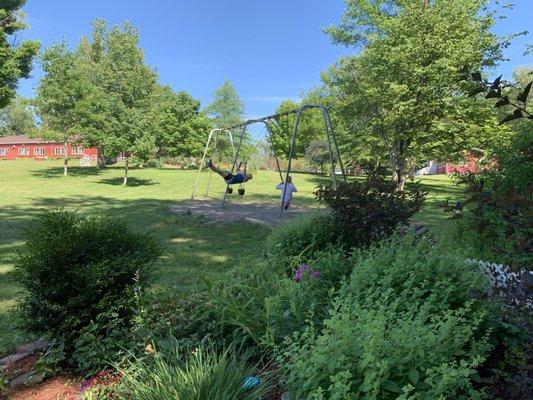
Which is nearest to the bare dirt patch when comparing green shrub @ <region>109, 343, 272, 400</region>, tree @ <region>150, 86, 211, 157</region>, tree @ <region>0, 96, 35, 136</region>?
green shrub @ <region>109, 343, 272, 400</region>

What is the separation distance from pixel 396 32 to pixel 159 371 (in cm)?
1710

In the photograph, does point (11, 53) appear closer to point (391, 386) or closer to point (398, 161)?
point (398, 161)

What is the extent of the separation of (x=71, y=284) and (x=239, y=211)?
31.7 ft

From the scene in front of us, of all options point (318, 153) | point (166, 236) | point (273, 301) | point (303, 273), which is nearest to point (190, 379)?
point (273, 301)

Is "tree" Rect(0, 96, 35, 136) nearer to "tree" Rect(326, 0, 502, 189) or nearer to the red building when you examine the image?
the red building

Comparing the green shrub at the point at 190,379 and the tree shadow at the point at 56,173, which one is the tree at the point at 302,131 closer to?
the tree shadow at the point at 56,173

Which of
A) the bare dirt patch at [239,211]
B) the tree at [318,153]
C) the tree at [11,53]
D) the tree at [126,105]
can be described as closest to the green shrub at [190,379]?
the bare dirt patch at [239,211]

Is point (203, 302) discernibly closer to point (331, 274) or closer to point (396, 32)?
point (331, 274)

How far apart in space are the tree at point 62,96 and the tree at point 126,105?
1766mm

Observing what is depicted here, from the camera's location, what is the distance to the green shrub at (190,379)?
6.97ft

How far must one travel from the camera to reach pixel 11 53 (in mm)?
22938

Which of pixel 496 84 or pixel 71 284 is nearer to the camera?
pixel 496 84

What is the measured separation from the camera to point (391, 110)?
17109 millimetres

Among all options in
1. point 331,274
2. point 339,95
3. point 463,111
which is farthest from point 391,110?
point 331,274
